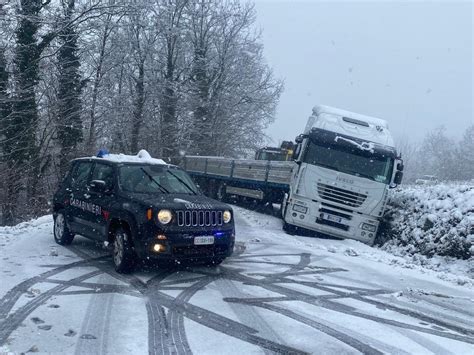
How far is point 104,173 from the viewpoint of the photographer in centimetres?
859

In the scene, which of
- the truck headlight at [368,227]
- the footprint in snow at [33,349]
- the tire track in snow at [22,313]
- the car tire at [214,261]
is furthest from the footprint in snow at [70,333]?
the truck headlight at [368,227]

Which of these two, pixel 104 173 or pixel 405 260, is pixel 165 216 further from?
pixel 405 260

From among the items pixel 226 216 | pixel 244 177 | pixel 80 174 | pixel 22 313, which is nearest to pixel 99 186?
pixel 80 174

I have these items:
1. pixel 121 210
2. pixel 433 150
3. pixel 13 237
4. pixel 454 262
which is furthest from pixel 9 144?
pixel 433 150

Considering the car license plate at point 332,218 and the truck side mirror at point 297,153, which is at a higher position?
the truck side mirror at point 297,153

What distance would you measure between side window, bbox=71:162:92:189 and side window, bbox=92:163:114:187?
318 mm

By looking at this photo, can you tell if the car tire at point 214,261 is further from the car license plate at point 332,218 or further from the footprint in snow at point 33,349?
the car license plate at point 332,218

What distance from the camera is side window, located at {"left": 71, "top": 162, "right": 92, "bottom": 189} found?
9.20 meters

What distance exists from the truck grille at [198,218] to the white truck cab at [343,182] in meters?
6.45

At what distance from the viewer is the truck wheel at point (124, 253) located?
24.3 ft

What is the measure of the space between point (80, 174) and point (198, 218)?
3.26m

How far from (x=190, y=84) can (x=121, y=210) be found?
90.3 feet

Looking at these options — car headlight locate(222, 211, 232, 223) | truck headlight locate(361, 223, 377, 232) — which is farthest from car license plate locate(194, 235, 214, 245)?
truck headlight locate(361, 223, 377, 232)

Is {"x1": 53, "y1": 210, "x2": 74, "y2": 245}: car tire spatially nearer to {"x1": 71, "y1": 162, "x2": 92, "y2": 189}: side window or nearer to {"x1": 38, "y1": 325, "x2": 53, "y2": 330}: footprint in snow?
{"x1": 71, "y1": 162, "x2": 92, "y2": 189}: side window
